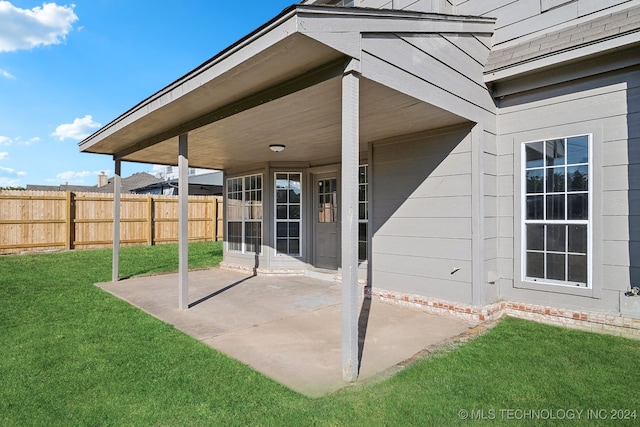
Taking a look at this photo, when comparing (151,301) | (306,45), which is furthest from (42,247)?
(306,45)

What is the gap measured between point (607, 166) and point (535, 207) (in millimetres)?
814

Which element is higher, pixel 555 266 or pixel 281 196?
pixel 281 196

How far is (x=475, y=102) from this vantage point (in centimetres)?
427

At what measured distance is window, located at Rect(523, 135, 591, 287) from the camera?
3918 millimetres

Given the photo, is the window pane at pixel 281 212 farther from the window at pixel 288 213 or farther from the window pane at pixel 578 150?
the window pane at pixel 578 150

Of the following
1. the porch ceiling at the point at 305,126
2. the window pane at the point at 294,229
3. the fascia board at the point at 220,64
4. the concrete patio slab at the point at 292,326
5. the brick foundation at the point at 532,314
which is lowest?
the concrete patio slab at the point at 292,326

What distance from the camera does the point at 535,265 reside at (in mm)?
4309

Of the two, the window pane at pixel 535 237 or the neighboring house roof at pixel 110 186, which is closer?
the window pane at pixel 535 237

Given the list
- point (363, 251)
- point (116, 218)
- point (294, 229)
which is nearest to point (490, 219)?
point (363, 251)

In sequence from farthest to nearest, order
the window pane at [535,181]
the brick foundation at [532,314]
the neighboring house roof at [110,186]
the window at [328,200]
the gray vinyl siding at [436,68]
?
the neighboring house roof at [110,186] < the window at [328,200] < the window pane at [535,181] < the brick foundation at [532,314] < the gray vinyl siding at [436,68]

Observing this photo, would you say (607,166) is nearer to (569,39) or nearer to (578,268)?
(578,268)

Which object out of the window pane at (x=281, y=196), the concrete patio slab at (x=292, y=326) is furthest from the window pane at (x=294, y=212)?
the concrete patio slab at (x=292, y=326)

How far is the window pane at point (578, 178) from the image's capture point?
12.8ft

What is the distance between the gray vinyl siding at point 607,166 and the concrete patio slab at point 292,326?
150 centimetres
